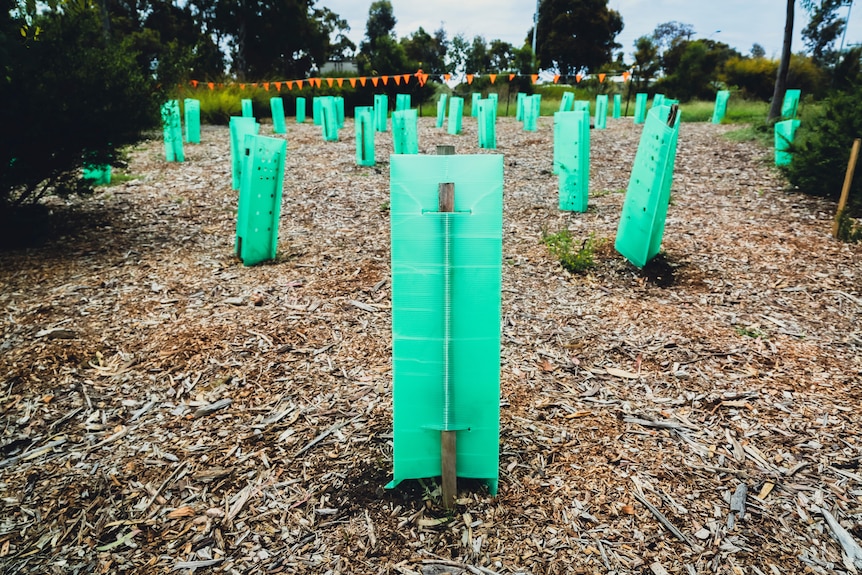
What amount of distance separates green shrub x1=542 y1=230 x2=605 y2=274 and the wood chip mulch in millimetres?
99

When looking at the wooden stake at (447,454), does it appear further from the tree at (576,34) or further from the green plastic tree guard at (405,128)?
the tree at (576,34)

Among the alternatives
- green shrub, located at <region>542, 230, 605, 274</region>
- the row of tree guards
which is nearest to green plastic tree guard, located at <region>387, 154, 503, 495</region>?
the row of tree guards

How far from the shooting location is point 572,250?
4949mm

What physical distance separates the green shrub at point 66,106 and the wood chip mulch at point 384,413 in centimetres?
71

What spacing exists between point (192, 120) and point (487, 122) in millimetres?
5812

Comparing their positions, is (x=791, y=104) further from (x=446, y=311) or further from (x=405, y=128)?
(x=446, y=311)

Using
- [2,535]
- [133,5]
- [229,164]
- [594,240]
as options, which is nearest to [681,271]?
[594,240]

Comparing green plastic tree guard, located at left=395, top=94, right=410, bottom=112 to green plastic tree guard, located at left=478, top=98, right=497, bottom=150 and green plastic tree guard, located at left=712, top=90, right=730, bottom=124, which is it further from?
green plastic tree guard, located at left=712, top=90, right=730, bottom=124

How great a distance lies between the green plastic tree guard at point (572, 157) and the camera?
5.77 m

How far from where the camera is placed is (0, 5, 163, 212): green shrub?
14.5 ft

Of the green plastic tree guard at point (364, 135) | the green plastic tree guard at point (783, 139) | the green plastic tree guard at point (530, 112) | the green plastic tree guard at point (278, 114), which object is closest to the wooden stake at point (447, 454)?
the green plastic tree guard at point (364, 135)

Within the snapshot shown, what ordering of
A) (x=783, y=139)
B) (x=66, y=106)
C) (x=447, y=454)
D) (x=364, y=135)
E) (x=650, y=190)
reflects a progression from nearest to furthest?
(x=447, y=454)
(x=650, y=190)
(x=66, y=106)
(x=783, y=139)
(x=364, y=135)

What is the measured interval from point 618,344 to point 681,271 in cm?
156

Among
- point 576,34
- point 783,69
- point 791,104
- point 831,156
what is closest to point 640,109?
point 783,69
